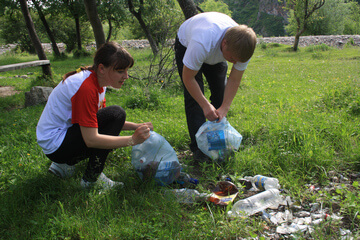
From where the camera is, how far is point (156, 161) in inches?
88.0

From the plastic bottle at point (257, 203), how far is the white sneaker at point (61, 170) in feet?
4.59

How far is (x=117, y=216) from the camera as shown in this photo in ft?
6.04

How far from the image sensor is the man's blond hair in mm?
1912

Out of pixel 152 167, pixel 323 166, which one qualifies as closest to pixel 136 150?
pixel 152 167

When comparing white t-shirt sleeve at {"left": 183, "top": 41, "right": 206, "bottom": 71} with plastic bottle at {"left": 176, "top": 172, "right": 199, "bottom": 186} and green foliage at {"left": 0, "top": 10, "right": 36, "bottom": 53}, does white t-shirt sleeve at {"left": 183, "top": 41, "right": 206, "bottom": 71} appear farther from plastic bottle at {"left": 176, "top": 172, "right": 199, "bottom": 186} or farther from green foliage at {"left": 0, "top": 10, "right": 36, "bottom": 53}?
green foliage at {"left": 0, "top": 10, "right": 36, "bottom": 53}

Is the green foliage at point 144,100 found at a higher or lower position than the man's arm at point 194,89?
lower

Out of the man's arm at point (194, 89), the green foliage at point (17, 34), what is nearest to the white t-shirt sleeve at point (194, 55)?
the man's arm at point (194, 89)

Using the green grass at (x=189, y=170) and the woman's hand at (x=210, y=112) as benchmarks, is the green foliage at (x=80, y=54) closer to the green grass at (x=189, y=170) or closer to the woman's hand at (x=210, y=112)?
the green grass at (x=189, y=170)

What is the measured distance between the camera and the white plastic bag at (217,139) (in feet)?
8.26

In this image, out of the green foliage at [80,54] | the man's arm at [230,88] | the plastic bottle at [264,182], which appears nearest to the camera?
the plastic bottle at [264,182]

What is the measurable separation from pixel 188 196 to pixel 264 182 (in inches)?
24.9

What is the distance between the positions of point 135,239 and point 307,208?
1.22 metres

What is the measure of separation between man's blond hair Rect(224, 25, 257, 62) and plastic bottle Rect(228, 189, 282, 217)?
Result: 3.38 ft

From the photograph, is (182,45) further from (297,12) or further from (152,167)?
(297,12)
